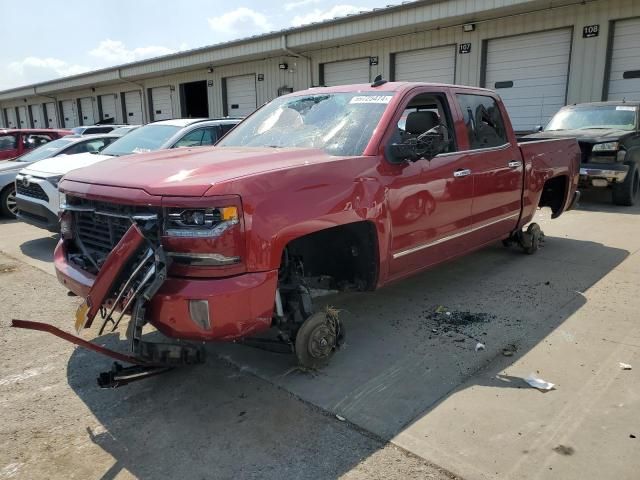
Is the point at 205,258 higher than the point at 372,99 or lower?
lower

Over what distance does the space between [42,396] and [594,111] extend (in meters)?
11.0

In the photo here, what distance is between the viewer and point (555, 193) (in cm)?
686

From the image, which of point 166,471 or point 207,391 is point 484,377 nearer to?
point 207,391

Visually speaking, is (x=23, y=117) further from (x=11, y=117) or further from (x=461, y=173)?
(x=461, y=173)

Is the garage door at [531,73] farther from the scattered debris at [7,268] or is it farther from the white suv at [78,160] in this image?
the scattered debris at [7,268]

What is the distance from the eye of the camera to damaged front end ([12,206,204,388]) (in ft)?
9.16

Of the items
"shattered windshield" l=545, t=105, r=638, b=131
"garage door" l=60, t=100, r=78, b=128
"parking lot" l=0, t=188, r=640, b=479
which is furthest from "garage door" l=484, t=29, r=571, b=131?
"garage door" l=60, t=100, r=78, b=128

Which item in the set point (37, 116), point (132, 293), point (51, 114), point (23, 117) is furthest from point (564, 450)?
point (23, 117)

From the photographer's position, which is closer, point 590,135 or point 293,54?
point 590,135

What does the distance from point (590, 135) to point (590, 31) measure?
4.36 meters

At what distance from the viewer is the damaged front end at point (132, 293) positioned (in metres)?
2.79

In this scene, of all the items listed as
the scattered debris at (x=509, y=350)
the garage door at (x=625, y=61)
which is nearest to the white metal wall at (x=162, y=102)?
the garage door at (x=625, y=61)

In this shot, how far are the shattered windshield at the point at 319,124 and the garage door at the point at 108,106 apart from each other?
1085 inches

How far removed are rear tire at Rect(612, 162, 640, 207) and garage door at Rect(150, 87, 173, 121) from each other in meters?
21.0
